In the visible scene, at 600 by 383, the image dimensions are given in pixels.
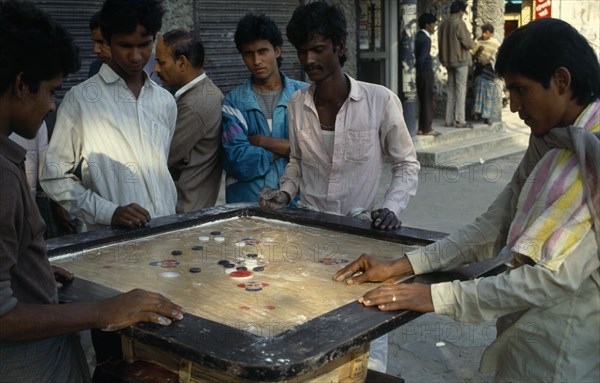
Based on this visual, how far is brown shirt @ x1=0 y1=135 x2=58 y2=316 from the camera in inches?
69.6

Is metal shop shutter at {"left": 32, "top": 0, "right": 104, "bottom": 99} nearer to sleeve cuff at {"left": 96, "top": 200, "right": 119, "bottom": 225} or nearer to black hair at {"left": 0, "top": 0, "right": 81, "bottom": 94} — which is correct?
sleeve cuff at {"left": 96, "top": 200, "right": 119, "bottom": 225}

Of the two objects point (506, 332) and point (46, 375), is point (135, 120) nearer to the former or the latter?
point (46, 375)

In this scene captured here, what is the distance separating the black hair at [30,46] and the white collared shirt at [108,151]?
1.29 meters

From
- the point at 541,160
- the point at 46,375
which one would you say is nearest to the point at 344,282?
the point at 541,160

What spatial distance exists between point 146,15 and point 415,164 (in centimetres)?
151

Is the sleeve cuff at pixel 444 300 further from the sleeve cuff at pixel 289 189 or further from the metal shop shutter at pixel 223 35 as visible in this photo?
the metal shop shutter at pixel 223 35

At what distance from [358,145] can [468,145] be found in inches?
297

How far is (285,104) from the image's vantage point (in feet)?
13.5

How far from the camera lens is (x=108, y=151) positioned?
3.37 m

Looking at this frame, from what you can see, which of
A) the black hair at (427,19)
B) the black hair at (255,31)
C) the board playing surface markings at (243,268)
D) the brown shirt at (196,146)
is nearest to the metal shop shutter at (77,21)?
the brown shirt at (196,146)

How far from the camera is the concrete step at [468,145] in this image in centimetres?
1014

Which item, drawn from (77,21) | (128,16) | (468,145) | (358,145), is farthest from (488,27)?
(128,16)

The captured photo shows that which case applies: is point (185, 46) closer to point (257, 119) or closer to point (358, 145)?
point (257, 119)

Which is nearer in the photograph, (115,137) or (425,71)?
(115,137)
